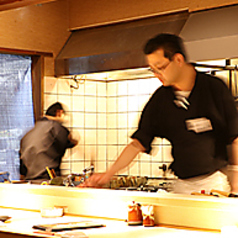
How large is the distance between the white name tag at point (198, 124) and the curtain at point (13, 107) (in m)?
2.12

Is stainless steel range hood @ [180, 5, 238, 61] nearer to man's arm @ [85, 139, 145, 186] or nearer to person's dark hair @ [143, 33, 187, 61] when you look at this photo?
person's dark hair @ [143, 33, 187, 61]

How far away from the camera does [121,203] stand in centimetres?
256

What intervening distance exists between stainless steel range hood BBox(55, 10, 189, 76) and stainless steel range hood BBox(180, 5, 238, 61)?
0.55 ft

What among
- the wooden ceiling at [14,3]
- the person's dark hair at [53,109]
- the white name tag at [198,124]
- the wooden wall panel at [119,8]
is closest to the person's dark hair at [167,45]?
the wooden wall panel at [119,8]

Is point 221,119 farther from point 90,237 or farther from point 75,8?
point 75,8

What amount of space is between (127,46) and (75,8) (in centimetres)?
108

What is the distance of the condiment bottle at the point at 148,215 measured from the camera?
2.37 m

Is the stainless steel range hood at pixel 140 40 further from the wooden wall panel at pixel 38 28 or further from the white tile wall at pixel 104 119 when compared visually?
the white tile wall at pixel 104 119

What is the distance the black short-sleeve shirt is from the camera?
9.62 ft

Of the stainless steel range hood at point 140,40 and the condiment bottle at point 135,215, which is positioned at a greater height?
the stainless steel range hood at point 140,40

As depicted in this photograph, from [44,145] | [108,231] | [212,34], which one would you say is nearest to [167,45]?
[212,34]

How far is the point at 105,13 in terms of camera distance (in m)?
4.39

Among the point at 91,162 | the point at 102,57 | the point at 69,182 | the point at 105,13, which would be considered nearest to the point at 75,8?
the point at 105,13

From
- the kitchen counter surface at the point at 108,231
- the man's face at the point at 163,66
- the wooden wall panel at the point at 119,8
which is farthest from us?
the wooden wall panel at the point at 119,8
